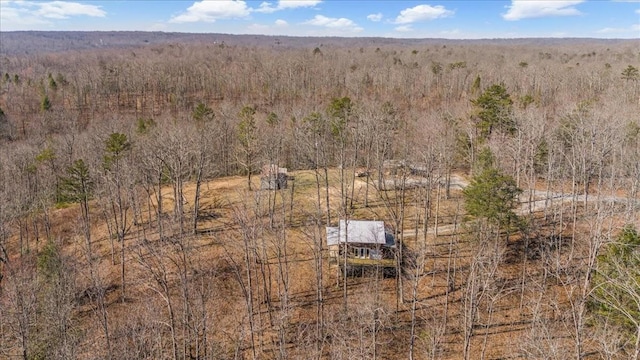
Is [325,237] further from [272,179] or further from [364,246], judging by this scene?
[272,179]

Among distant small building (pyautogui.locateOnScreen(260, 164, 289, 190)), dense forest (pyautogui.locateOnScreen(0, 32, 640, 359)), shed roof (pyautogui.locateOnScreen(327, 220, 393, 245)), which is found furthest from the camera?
distant small building (pyautogui.locateOnScreen(260, 164, 289, 190))

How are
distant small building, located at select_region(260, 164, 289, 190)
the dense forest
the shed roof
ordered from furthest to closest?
distant small building, located at select_region(260, 164, 289, 190)
the shed roof
the dense forest

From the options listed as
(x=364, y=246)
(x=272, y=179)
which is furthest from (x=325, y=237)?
(x=272, y=179)

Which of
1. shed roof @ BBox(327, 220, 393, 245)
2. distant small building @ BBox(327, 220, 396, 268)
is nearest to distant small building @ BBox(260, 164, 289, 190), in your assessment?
shed roof @ BBox(327, 220, 393, 245)

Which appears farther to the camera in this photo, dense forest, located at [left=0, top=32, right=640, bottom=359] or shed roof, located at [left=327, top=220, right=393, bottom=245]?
shed roof, located at [left=327, top=220, right=393, bottom=245]

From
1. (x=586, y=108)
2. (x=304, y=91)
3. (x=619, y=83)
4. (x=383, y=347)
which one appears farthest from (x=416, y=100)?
(x=383, y=347)

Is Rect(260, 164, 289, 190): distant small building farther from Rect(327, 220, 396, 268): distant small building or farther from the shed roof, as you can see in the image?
Rect(327, 220, 396, 268): distant small building

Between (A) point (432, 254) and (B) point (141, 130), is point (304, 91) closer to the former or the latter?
(B) point (141, 130)

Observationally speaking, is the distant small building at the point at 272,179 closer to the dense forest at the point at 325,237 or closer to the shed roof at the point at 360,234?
the dense forest at the point at 325,237
